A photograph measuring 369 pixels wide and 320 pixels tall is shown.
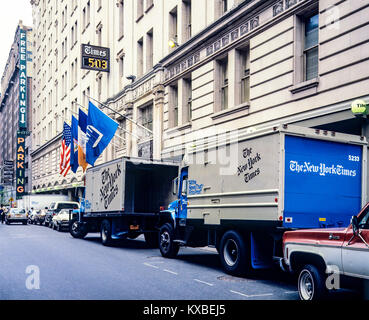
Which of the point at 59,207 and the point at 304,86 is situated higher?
the point at 304,86

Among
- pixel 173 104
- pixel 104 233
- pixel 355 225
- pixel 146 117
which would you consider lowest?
pixel 104 233

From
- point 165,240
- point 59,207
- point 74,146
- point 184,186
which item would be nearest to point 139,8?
point 74,146

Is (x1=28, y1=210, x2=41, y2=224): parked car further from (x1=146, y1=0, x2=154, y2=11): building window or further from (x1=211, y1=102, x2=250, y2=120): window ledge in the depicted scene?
(x1=211, y1=102, x2=250, y2=120): window ledge

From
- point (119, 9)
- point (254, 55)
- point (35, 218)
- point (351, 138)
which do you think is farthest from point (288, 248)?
point (35, 218)

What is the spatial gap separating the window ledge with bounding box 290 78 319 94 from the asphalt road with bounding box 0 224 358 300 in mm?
6220

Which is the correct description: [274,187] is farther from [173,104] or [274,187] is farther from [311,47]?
[173,104]

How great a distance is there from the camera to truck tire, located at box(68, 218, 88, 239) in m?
22.9

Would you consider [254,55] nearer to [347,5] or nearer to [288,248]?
[347,5]

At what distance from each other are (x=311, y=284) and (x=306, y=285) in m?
0.19

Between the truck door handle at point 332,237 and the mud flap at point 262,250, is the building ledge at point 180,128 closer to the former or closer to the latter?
the mud flap at point 262,250

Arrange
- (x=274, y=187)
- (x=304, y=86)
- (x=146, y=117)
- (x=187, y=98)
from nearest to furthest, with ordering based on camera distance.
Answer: (x=274, y=187)
(x=304, y=86)
(x=187, y=98)
(x=146, y=117)

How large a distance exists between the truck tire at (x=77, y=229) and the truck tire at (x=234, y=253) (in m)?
12.2

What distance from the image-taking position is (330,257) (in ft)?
23.5

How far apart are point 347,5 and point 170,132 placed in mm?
13298
